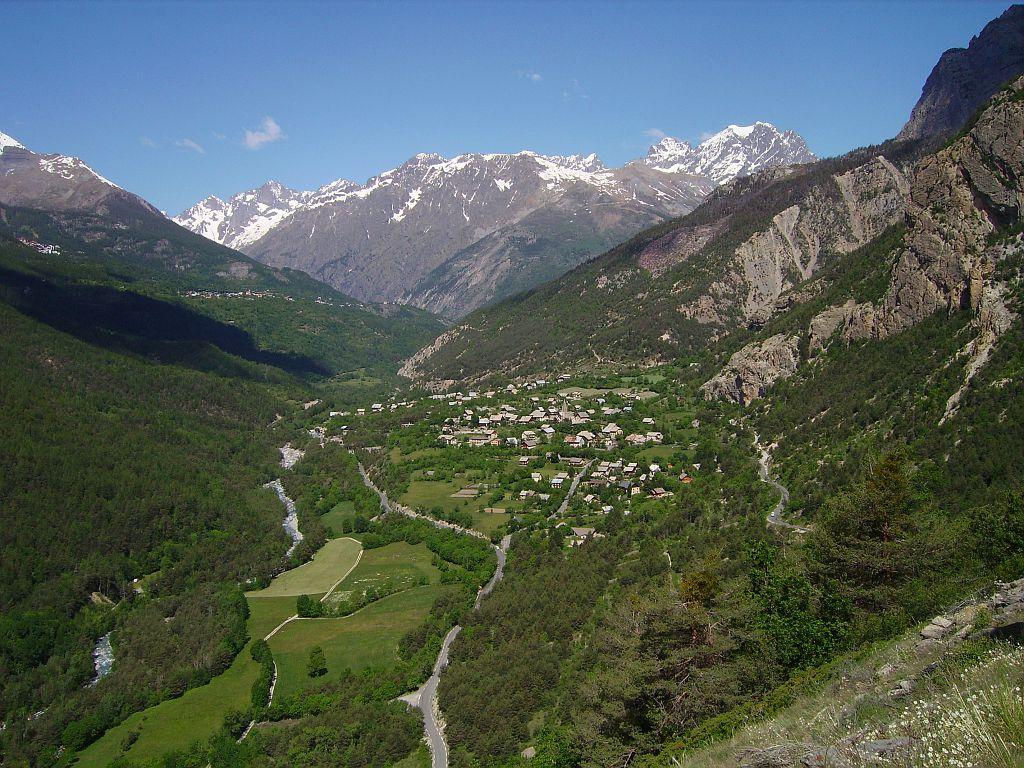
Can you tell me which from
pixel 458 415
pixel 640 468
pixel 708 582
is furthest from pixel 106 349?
pixel 708 582

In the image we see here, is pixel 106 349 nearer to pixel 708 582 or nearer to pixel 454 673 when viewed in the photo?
pixel 454 673

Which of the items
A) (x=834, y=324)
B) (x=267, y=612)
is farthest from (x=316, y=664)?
(x=834, y=324)

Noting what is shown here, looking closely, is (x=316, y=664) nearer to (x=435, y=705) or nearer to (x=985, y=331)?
(x=435, y=705)

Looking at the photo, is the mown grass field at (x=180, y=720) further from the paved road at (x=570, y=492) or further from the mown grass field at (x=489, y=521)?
the paved road at (x=570, y=492)

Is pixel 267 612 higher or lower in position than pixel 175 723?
higher

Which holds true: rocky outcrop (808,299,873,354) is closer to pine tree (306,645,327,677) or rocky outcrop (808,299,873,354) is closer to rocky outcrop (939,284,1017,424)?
rocky outcrop (939,284,1017,424)

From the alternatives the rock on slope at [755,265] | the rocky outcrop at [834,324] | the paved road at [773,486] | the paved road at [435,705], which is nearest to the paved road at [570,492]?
the paved road at [435,705]
